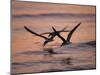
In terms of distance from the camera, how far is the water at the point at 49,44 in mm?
2363

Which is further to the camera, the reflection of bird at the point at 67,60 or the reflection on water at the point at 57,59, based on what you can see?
the reflection of bird at the point at 67,60

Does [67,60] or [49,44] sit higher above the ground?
[49,44]

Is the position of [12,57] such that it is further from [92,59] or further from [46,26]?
[92,59]

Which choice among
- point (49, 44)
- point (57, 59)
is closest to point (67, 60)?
point (57, 59)

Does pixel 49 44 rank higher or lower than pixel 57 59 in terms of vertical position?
higher

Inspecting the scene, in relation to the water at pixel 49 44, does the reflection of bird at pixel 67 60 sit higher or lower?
lower

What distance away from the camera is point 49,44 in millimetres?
2494

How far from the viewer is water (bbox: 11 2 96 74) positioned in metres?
2.36

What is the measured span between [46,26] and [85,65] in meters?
0.68

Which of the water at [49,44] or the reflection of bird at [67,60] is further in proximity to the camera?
the reflection of bird at [67,60]

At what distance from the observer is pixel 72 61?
8.52 feet

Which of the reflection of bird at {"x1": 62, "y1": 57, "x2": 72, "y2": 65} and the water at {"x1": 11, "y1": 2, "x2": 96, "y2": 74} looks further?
the reflection of bird at {"x1": 62, "y1": 57, "x2": 72, "y2": 65}

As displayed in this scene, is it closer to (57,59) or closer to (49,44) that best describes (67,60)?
(57,59)
